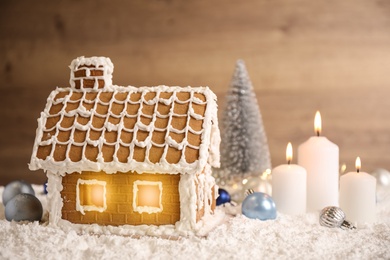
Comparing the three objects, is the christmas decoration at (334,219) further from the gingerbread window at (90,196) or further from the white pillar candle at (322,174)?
the gingerbread window at (90,196)

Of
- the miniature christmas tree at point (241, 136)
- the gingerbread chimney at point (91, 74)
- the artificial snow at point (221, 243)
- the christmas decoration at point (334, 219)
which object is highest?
the gingerbread chimney at point (91, 74)

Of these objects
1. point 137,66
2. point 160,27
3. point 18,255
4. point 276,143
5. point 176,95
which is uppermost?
point 160,27

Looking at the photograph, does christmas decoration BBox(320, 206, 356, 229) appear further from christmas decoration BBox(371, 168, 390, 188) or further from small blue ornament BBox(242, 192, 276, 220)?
christmas decoration BBox(371, 168, 390, 188)

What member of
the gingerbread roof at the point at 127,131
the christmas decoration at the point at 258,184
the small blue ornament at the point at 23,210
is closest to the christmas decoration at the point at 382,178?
the christmas decoration at the point at 258,184

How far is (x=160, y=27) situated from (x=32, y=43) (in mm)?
775

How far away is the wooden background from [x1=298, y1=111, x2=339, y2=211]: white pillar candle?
0.85 meters

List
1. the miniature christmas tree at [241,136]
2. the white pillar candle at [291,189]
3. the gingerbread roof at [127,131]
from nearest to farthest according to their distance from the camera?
the gingerbread roof at [127,131] → the white pillar candle at [291,189] → the miniature christmas tree at [241,136]

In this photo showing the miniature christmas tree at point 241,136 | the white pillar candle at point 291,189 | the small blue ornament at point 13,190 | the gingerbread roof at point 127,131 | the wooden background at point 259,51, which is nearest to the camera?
the gingerbread roof at point 127,131

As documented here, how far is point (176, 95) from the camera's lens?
171cm

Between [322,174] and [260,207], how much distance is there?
350 mm

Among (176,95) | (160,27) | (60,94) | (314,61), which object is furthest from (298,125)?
(60,94)

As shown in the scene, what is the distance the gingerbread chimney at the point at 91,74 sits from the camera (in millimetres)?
1763

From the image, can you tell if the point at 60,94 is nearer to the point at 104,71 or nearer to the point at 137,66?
the point at 104,71

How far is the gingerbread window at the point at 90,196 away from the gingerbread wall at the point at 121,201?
0.04ft
